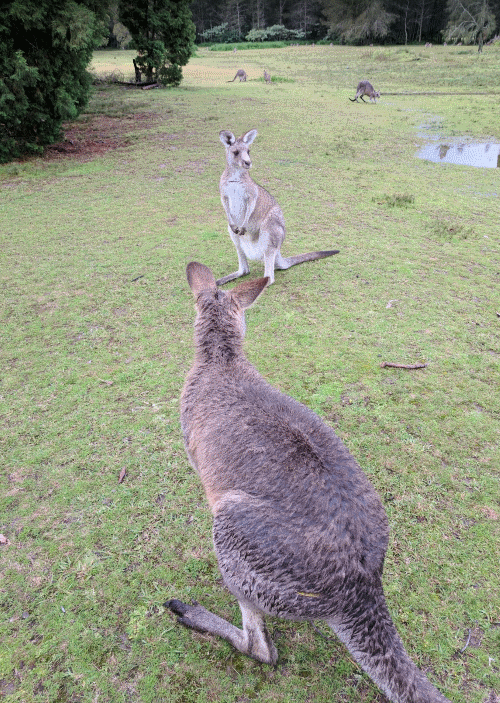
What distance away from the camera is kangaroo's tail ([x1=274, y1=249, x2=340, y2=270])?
4285 millimetres

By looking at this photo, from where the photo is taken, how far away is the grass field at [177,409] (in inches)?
65.8

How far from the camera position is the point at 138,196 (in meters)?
6.44

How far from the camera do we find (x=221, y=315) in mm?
1996

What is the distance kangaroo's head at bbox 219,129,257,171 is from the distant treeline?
26201mm

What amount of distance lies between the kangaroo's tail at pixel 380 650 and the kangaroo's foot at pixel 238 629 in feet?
1.14

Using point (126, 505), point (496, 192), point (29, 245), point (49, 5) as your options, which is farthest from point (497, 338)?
point (49, 5)

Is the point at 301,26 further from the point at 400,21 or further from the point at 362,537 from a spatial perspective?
the point at 362,537

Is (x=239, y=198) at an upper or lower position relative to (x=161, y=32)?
lower

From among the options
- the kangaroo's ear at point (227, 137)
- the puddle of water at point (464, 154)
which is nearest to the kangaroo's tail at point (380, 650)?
the kangaroo's ear at point (227, 137)

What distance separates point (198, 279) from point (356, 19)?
137ft

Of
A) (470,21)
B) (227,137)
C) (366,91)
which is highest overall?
(470,21)

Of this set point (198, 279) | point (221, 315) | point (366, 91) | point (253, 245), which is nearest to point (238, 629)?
point (221, 315)

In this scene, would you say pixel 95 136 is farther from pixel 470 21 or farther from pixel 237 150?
pixel 470 21

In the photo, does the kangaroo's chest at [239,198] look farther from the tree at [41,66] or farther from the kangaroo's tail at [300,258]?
the tree at [41,66]
